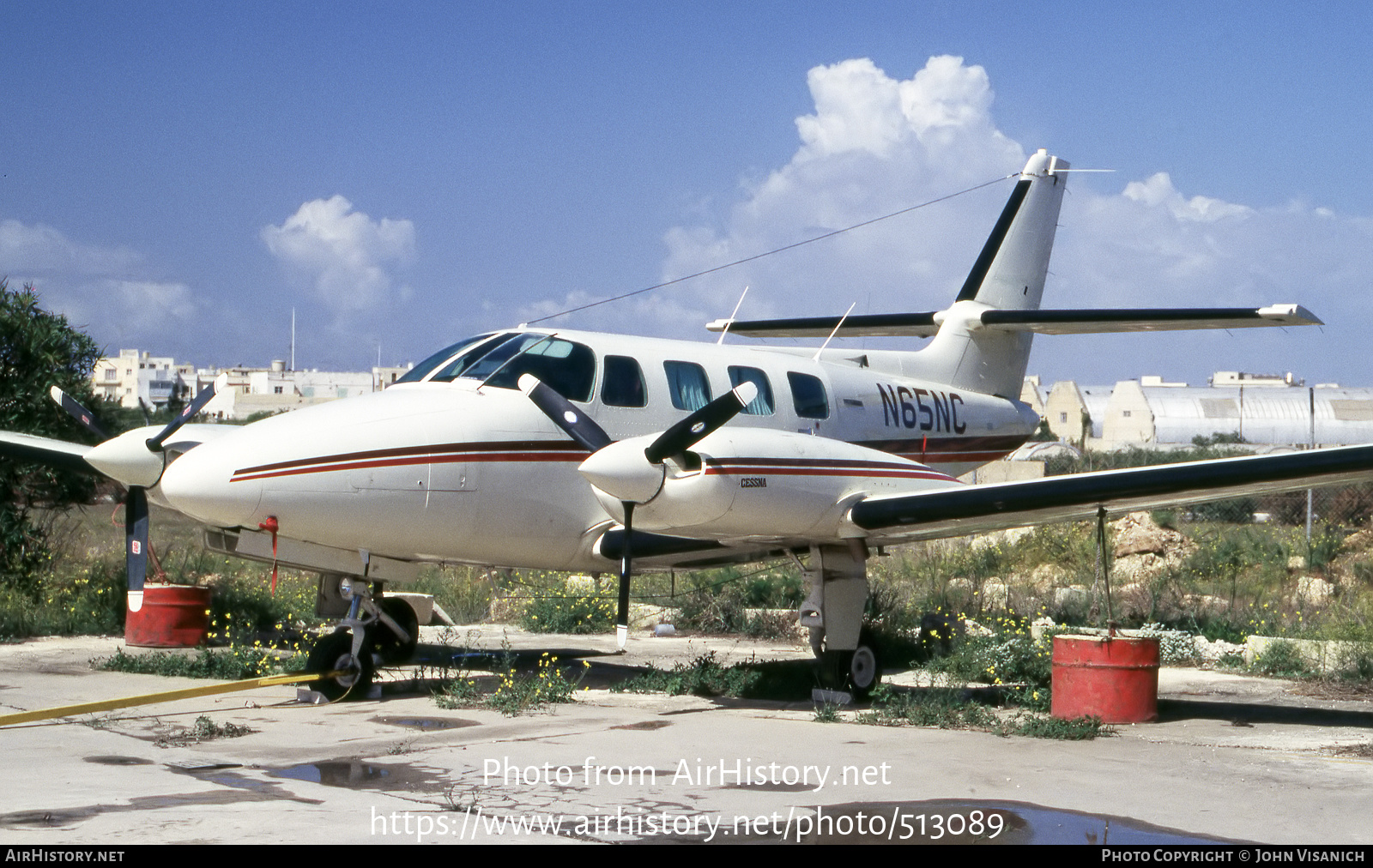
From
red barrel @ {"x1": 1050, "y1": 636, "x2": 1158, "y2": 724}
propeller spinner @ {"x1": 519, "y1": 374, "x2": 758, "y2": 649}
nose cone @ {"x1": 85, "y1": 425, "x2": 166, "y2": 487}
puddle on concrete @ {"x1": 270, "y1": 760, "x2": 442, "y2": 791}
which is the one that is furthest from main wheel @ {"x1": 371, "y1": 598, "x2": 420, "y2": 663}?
red barrel @ {"x1": 1050, "y1": 636, "x2": 1158, "y2": 724}

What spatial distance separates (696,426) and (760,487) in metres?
0.72

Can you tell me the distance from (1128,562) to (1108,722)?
10947 mm

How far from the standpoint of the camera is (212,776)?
705 centimetres

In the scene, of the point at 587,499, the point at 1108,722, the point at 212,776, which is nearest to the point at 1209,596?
the point at 1108,722

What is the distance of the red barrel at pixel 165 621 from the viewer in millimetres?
13977

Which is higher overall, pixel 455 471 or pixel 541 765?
pixel 455 471

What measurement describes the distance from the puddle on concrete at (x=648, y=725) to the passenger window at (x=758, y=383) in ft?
11.0

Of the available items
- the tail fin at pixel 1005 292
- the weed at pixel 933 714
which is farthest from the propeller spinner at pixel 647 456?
the tail fin at pixel 1005 292

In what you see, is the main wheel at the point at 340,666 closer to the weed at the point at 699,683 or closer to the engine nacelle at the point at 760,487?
the weed at the point at 699,683

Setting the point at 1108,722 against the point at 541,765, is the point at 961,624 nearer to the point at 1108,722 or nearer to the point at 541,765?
the point at 1108,722

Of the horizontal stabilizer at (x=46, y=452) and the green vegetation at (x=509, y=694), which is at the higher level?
the horizontal stabilizer at (x=46, y=452)

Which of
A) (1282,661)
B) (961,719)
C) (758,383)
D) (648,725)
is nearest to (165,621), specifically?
(758,383)
